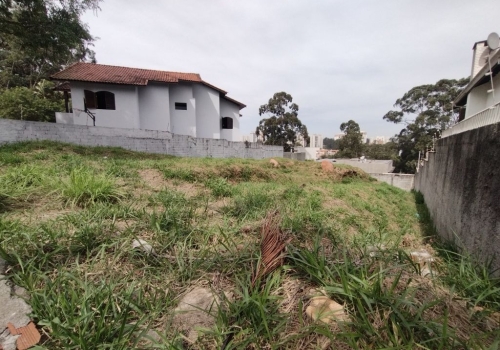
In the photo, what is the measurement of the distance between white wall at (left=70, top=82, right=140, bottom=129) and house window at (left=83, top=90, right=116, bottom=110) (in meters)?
0.17

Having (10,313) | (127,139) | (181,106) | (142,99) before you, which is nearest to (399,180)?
(181,106)

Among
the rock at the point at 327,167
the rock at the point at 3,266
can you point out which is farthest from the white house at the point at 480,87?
the rock at the point at 3,266

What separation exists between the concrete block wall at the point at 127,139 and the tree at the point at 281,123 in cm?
1214

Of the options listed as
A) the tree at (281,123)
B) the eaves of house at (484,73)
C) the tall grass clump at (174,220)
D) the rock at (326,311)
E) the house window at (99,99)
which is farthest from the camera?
the tree at (281,123)

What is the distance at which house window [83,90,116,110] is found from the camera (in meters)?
12.8

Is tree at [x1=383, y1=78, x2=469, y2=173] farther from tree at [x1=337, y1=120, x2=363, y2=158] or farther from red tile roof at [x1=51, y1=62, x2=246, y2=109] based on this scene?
red tile roof at [x1=51, y1=62, x2=246, y2=109]

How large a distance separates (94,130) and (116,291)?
36.0 ft

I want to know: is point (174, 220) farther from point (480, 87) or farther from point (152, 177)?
point (480, 87)

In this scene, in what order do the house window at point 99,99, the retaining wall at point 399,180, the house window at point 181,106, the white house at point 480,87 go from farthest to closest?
1. the house window at point 181,106
2. the retaining wall at point 399,180
3. the house window at point 99,99
4. the white house at point 480,87

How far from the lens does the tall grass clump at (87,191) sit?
252cm

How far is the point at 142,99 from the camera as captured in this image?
14086 mm

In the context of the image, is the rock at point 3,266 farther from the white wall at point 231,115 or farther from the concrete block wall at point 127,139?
the white wall at point 231,115

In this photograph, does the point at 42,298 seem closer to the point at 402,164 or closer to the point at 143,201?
the point at 143,201

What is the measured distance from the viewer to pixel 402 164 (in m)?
24.4
